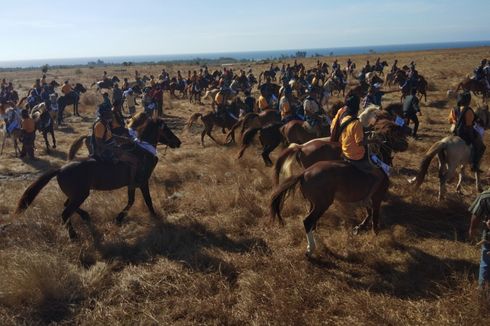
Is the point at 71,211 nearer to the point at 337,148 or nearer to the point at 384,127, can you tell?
the point at 337,148

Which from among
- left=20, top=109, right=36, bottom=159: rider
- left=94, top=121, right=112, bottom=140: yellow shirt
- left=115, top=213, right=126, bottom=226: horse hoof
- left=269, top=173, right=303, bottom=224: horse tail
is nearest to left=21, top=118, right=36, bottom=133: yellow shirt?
left=20, top=109, right=36, bottom=159: rider

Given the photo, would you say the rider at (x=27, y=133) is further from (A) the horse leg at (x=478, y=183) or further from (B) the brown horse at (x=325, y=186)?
(A) the horse leg at (x=478, y=183)

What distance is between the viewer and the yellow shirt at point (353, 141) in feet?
22.2

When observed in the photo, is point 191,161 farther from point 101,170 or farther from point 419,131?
point 419,131

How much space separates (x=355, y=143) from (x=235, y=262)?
2.71 m

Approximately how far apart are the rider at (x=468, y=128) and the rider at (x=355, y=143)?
299 cm

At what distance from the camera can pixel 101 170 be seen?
26.6 ft

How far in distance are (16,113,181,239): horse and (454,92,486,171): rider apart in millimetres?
6417

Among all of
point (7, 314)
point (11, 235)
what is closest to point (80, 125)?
point (11, 235)

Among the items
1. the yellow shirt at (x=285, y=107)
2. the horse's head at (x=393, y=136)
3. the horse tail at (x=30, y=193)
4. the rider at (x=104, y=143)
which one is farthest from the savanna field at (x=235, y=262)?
the yellow shirt at (x=285, y=107)

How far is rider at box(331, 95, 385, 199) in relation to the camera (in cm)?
673

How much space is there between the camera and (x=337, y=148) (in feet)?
28.3

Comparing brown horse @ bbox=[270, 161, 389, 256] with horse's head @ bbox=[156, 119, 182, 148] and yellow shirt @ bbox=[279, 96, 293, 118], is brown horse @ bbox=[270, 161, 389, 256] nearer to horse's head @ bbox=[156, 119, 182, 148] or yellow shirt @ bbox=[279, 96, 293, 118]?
horse's head @ bbox=[156, 119, 182, 148]

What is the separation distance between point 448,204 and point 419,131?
331 inches
